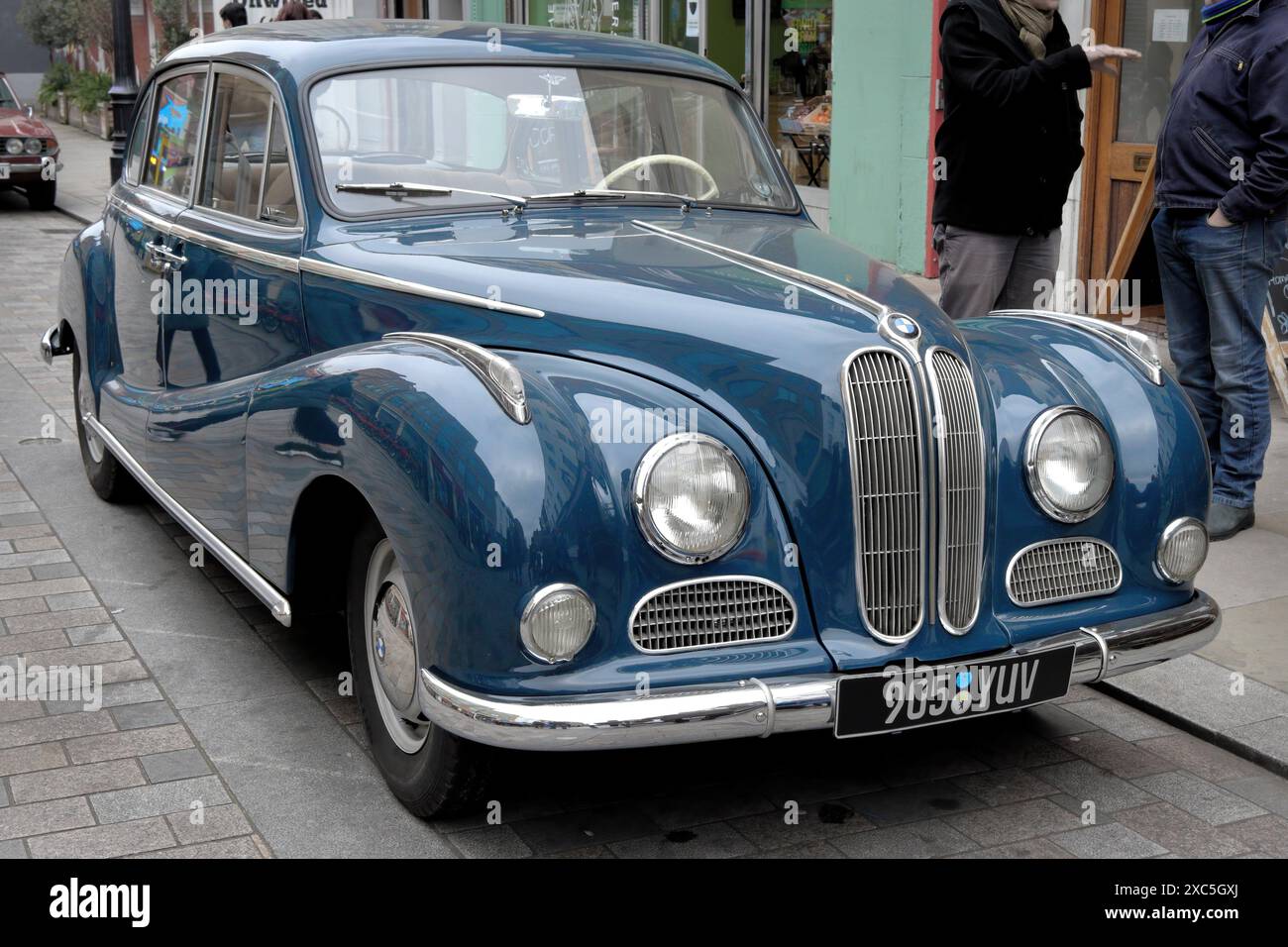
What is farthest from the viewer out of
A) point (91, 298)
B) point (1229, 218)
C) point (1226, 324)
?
point (91, 298)

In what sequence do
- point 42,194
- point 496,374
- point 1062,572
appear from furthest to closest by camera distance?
1. point 42,194
2. point 1062,572
3. point 496,374

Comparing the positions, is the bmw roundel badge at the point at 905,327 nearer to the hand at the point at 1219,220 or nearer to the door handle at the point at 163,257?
the hand at the point at 1219,220

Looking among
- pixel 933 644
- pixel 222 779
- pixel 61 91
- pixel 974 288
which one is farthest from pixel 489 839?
pixel 61 91

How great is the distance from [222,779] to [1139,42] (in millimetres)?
7390

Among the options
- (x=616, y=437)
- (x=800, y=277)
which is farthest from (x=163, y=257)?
(x=616, y=437)

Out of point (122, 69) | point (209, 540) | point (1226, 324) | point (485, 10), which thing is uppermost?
point (485, 10)

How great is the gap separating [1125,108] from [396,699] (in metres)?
7.09

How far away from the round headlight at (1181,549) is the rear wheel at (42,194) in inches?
657

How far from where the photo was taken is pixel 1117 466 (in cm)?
367

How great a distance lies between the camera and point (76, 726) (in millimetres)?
4133

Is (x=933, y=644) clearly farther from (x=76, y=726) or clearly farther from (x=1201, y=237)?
(x=1201, y=237)

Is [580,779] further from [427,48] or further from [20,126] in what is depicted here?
[20,126]

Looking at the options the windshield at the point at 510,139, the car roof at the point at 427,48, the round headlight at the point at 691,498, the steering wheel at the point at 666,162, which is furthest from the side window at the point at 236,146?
the round headlight at the point at 691,498

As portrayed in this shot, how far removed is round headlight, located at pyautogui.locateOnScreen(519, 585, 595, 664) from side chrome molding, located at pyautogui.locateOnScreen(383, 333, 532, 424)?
0.39 metres
